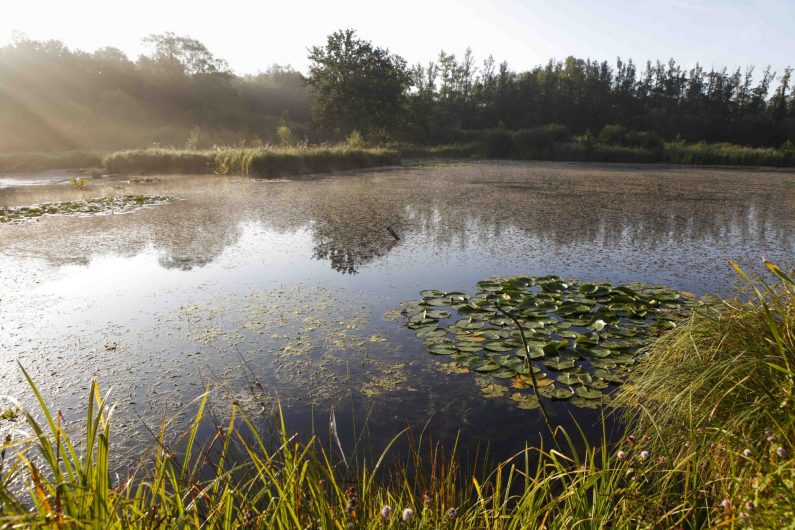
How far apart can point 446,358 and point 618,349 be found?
0.92 meters

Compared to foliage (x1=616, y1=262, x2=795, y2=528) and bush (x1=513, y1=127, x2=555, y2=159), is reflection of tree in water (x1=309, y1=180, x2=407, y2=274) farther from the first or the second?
bush (x1=513, y1=127, x2=555, y2=159)

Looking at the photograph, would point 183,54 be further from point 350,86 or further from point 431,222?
point 431,222

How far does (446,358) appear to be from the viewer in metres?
2.34

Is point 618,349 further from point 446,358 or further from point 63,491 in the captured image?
point 63,491

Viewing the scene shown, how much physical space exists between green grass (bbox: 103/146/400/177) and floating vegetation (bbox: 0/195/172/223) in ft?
13.2

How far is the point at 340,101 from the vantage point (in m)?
→ 24.5

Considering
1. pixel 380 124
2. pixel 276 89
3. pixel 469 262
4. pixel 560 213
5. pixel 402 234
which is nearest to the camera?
pixel 469 262

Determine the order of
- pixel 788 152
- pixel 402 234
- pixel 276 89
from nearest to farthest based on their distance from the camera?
pixel 402 234 < pixel 788 152 < pixel 276 89

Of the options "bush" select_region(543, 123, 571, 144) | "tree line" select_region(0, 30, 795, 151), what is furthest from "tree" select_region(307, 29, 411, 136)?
"bush" select_region(543, 123, 571, 144)

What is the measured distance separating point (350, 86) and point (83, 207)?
19640 mm

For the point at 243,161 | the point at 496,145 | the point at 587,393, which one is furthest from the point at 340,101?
the point at 587,393

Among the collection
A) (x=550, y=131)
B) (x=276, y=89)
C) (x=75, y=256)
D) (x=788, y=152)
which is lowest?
(x=75, y=256)

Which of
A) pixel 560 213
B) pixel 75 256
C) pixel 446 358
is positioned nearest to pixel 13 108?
pixel 75 256

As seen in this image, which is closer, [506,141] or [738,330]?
[738,330]
